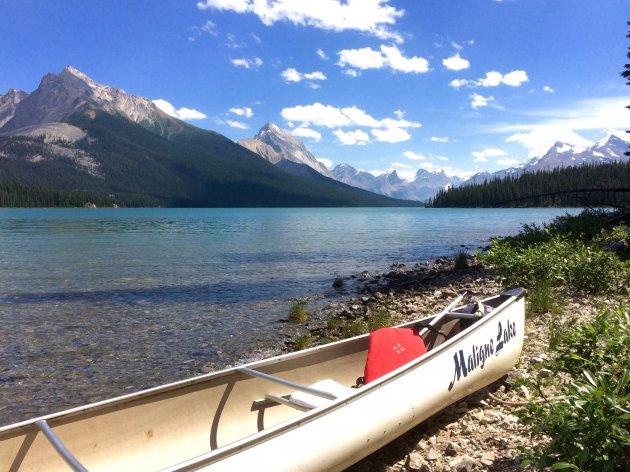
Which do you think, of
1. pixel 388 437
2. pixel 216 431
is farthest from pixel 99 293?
pixel 388 437

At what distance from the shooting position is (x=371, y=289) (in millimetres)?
20141

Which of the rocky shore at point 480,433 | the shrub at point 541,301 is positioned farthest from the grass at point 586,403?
the shrub at point 541,301

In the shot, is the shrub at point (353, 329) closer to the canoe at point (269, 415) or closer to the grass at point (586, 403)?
the canoe at point (269, 415)

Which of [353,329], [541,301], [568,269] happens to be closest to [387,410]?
[353,329]

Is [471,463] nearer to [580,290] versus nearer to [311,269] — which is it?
[580,290]

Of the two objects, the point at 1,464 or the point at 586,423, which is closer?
the point at 586,423

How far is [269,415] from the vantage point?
243 inches

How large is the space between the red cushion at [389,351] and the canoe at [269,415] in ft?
1.86

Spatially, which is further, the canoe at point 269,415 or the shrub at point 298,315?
the shrub at point 298,315

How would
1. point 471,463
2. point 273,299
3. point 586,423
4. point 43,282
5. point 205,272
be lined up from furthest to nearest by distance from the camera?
1. point 205,272
2. point 43,282
3. point 273,299
4. point 471,463
5. point 586,423

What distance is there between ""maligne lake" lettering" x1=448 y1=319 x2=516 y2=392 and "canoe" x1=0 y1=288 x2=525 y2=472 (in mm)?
15

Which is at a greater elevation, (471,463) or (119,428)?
(119,428)

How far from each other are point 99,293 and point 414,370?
58.2ft

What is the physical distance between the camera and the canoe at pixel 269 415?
4.27 meters
